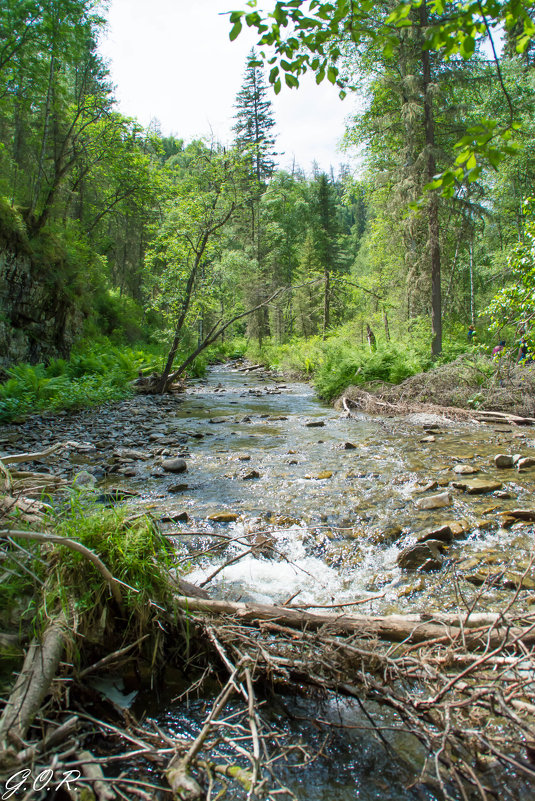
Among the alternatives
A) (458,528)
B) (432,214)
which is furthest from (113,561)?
(432,214)

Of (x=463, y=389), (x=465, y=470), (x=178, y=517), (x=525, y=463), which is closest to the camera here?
(x=178, y=517)

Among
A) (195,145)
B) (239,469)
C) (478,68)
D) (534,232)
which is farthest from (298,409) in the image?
(478,68)

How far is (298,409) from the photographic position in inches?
512

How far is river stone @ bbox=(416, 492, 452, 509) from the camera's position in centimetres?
495

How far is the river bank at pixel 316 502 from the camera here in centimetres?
316

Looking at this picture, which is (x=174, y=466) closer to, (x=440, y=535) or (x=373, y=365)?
(x=440, y=535)

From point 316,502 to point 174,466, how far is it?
8.51 ft

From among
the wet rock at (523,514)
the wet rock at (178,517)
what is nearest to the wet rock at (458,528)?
the wet rock at (523,514)

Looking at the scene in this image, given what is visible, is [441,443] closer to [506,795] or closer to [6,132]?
[506,795]

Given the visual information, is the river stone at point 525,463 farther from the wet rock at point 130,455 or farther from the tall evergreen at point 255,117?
the tall evergreen at point 255,117

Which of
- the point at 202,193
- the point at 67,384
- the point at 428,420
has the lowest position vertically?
the point at 428,420

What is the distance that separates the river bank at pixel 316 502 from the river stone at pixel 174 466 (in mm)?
26

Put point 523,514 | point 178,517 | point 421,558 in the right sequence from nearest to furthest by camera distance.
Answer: point 421,558
point 523,514
point 178,517

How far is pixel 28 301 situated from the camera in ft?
47.4
